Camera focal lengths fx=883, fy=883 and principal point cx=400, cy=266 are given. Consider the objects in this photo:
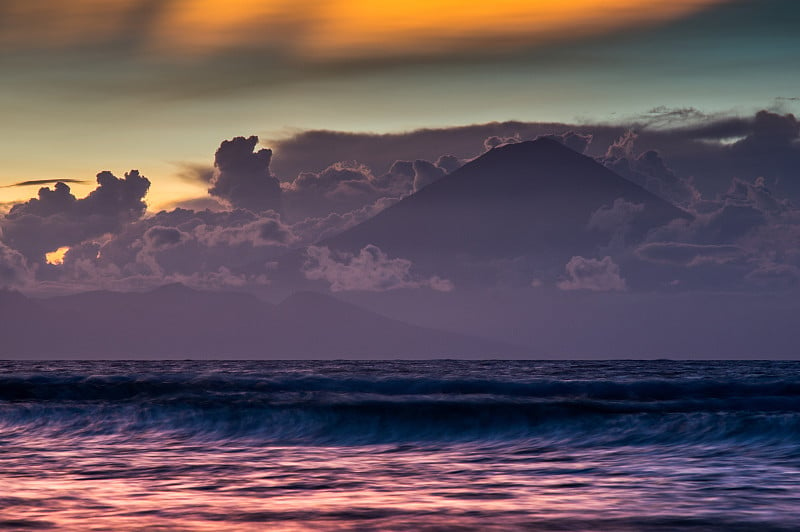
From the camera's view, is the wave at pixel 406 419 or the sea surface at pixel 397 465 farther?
the wave at pixel 406 419

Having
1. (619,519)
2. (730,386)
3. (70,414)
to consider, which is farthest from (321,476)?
(730,386)

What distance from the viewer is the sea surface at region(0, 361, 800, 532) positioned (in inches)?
530

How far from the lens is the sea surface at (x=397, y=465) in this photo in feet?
44.2

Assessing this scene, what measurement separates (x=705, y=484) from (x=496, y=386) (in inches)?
1402

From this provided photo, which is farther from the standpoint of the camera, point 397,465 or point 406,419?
point 406,419

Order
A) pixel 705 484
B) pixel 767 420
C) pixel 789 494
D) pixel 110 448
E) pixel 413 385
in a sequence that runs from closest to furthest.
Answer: pixel 789 494
pixel 705 484
pixel 110 448
pixel 767 420
pixel 413 385

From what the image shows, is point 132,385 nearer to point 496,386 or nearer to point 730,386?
point 496,386

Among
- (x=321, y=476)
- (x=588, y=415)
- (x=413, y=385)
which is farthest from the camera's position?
(x=413, y=385)

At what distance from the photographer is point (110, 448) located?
2370cm

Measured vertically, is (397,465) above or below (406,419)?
above

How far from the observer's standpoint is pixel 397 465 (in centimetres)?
2042

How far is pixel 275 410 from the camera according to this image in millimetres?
32875

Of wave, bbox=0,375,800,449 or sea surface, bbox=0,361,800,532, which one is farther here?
wave, bbox=0,375,800,449

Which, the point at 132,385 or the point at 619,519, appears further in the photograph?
the point at 132,385
